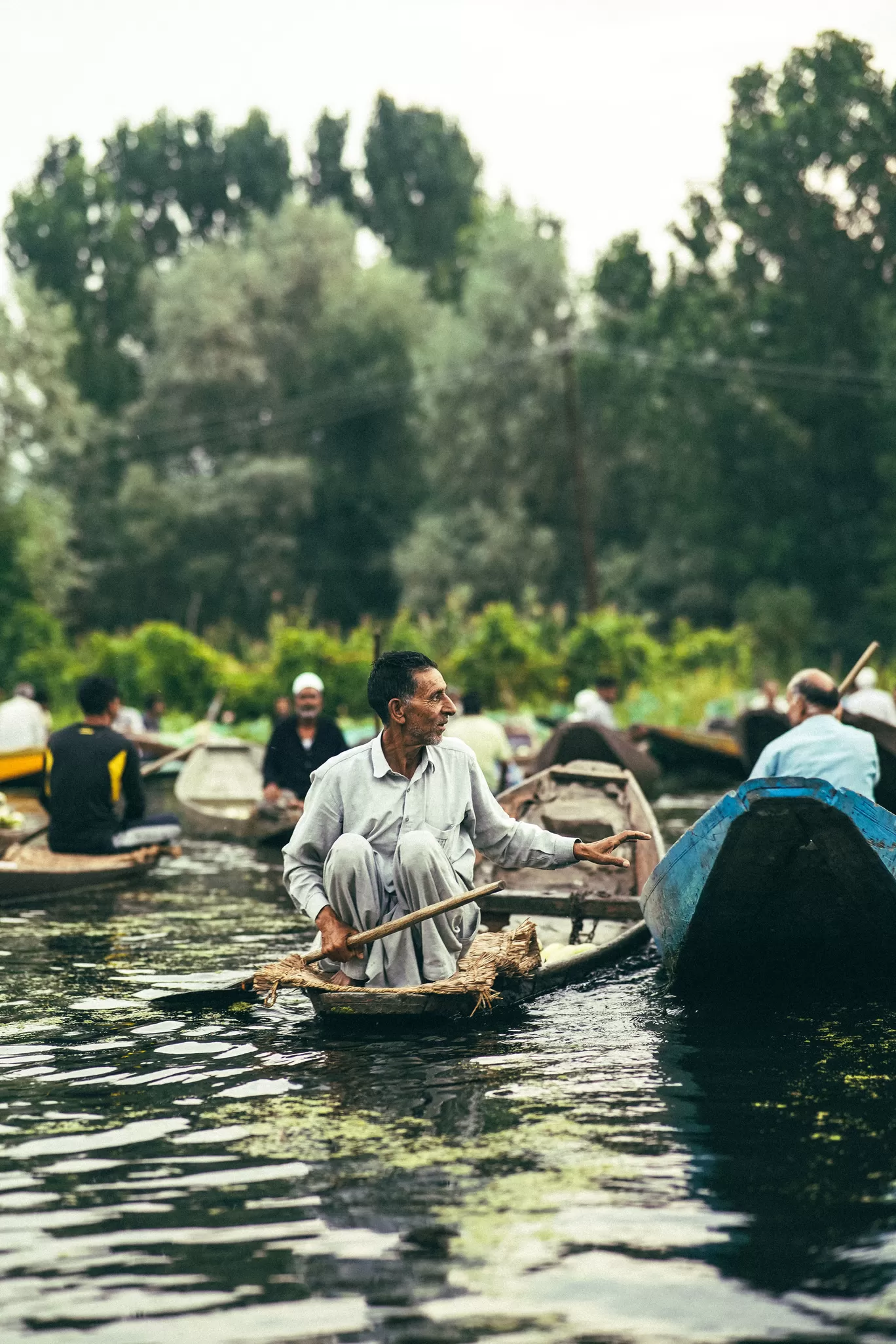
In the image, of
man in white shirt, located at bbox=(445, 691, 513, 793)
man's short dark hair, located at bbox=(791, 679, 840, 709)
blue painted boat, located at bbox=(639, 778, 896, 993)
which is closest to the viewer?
blue painted boat, located at bbox=(639, 778, 896, 993)

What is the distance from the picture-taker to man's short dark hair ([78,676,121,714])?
36.8 feet

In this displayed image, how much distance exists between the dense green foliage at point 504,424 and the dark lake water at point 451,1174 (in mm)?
31400

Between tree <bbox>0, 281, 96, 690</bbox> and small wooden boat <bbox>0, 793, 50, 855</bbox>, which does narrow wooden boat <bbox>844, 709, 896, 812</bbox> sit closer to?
small wooden boat <bbox>0, 793, 50, 855</bbox>

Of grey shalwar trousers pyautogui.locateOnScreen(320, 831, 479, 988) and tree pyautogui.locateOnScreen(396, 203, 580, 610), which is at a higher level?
tree pyautogui.locateOnScreen(396, 203, 580, 610)

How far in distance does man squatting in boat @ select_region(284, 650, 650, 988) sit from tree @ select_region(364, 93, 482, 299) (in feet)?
183

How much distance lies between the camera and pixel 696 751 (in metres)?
23.3

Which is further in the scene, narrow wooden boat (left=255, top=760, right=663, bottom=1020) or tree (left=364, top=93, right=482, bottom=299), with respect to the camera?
tree (left=364, top=93, right=482, bottom=299)

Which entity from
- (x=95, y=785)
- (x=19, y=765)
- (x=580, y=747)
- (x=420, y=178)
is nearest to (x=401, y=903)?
(x=95, y=785)

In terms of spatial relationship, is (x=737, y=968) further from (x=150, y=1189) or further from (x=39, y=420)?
(x=39, y=420)

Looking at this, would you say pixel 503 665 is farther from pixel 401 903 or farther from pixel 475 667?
pixel 401 903

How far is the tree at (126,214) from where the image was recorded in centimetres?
5559

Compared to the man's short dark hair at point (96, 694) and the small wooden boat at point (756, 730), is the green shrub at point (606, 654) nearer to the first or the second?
the small wooden boat at point (756, 730)

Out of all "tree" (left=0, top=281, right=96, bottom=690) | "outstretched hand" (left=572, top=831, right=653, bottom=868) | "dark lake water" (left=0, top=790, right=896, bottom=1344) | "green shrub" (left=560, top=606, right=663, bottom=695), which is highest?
"tree" (left=0, top=281, right=96, bottom=690)

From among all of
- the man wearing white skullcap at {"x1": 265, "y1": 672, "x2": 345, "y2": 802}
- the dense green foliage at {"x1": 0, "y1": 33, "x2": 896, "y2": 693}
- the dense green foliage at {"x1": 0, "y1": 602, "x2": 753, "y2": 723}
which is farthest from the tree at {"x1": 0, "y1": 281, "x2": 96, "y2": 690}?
the man wearing white skullcap at {"x1": 265, "y1": 672, "x2": 345, "y2": 802}
